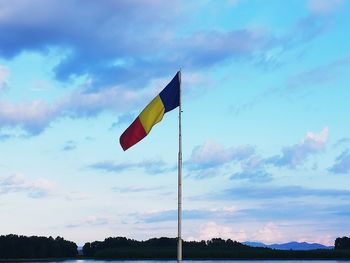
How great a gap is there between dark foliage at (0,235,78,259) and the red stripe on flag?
480 feet

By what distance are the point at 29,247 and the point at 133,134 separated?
148 metres

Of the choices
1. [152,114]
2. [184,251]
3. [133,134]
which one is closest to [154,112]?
[152,114]

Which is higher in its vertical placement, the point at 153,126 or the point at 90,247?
the point at 90,247

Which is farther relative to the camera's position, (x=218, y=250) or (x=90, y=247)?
(x=90, y=247)

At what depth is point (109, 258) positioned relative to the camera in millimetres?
169000

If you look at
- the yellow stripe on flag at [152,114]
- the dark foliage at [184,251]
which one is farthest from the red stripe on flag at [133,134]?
the dark foliage at [184,251]

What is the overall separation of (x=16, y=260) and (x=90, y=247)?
83.2 feet

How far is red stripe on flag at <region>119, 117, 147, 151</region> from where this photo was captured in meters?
24.3

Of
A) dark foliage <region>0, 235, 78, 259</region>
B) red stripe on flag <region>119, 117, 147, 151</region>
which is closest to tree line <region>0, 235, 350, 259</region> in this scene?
dark foliage <region>0, 235, 78, 259</region>

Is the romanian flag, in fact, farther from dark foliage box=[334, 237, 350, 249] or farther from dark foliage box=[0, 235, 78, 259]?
dark foliage box=[334, 237, 350, 249]

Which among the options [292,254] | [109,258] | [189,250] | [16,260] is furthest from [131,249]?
[292,254]

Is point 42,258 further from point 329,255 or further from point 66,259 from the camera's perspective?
point 329,255

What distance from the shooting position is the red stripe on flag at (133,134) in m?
24.3

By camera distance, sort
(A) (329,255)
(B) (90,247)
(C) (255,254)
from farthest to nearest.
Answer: (B) (90,247) < (C) (255,254) < (A) (329,255)
